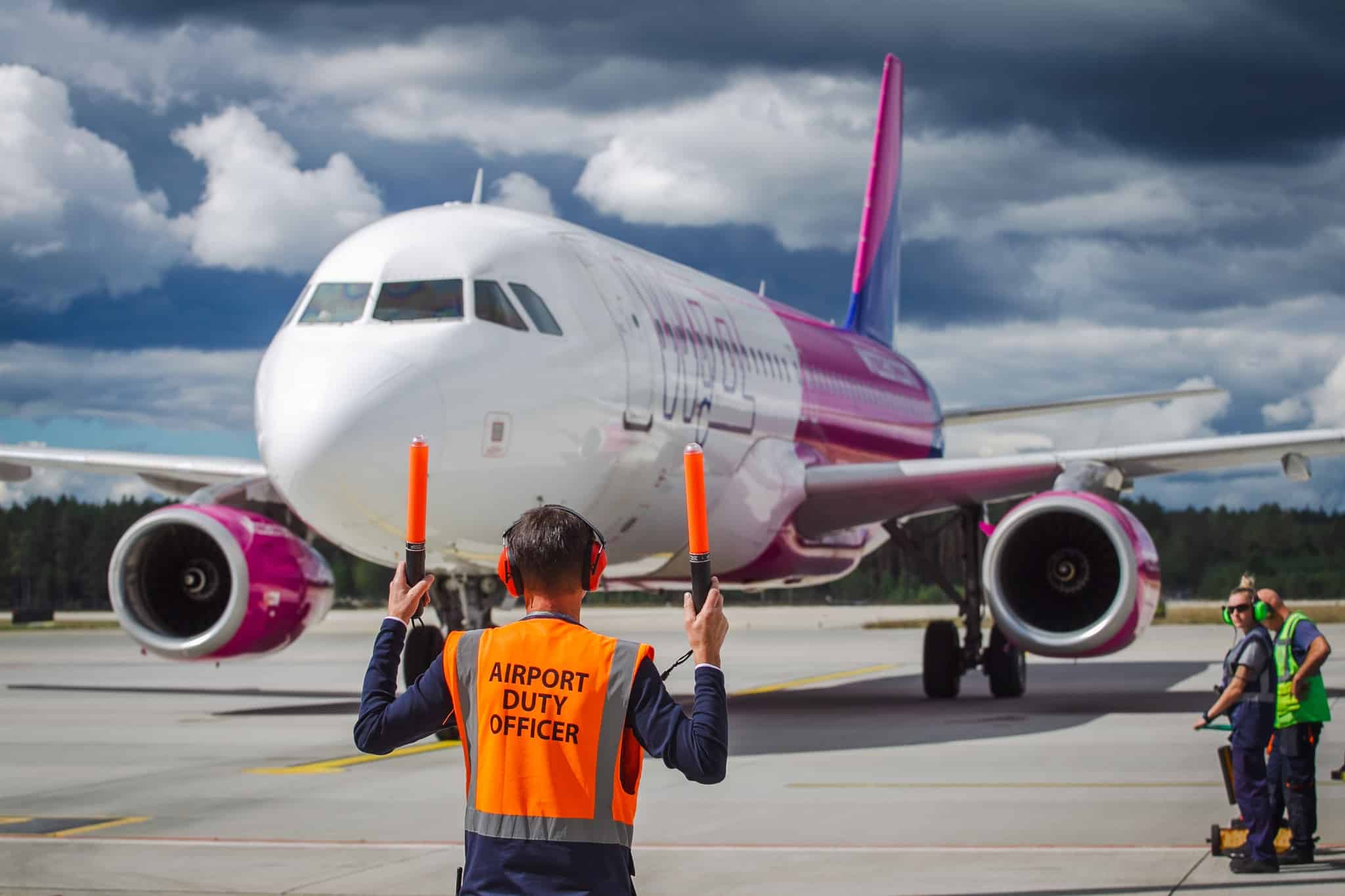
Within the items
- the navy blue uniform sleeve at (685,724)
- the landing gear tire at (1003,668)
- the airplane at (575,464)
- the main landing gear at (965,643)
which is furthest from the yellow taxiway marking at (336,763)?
the landing gear tire at (1003,668)

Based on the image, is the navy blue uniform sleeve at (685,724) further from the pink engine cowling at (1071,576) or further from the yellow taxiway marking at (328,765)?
the pink engine cowling at (1071,576)

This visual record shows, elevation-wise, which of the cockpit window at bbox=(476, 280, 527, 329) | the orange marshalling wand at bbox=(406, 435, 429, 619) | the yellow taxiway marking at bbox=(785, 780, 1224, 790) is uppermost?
the cockpit window at bbox=(476, 280, 527, 329)

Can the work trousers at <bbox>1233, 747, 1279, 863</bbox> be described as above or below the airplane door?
below

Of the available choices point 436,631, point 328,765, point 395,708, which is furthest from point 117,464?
point 395,708

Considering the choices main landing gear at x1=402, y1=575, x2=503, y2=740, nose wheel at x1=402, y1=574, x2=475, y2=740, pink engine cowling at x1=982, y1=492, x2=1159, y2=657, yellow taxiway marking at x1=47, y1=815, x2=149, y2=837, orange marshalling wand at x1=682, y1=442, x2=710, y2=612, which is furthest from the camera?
pink engine cowling at x1=982, y1=492, x2=1159, y2=657

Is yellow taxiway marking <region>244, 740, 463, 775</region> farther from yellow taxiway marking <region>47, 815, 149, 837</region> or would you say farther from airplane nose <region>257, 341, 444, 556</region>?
yellow taxiway marking <region>47, 815, 149, 837</region>

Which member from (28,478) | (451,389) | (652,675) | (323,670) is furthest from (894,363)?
(652,675)

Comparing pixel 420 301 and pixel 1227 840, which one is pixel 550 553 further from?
pixel 420 301

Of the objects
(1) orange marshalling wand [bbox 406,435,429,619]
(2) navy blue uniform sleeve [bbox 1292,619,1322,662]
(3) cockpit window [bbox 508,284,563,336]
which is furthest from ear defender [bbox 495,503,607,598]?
(3) cockpit window [bbox 508,284,563,336]

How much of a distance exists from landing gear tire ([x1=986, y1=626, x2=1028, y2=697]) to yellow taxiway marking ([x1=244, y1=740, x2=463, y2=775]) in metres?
6.12

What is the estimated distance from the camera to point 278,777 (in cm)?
947

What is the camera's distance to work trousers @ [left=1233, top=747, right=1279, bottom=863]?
6.29 meters

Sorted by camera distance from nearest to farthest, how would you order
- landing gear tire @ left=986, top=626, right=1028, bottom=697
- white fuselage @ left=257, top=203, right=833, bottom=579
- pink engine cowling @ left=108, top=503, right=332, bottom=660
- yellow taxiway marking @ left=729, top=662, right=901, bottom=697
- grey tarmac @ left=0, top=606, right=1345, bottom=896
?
grey tarmac @ left=0, top=606, right=1345, bottom=896, white fuselage @ left=257, top=203, right=833, bottom=579, pink engine cowling @ left=108, top=503, right=332, bottom=660, landing gear tire @ left=986, top=626, right=1028, bottom=697, yellow taxiway marking @ left=729, top=662, right=901, bottom=697

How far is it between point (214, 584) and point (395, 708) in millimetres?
10602
